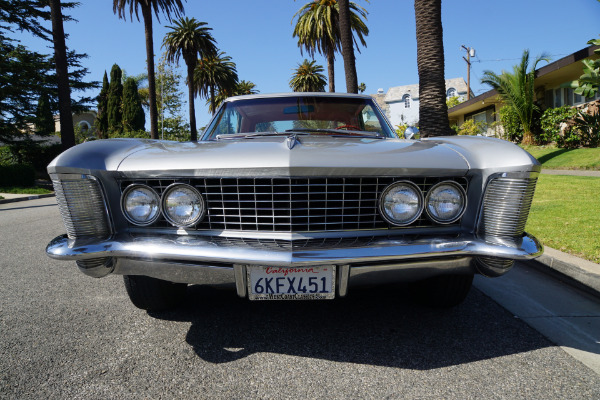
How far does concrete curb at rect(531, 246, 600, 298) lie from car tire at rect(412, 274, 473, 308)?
3.67ft

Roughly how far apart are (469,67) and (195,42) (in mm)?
21601

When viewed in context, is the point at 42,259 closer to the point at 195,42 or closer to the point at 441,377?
the point at 441,377

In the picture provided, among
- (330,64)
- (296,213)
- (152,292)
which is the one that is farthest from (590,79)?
(330,64)

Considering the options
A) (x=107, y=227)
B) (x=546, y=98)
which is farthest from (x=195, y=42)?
(x=107, y=227)

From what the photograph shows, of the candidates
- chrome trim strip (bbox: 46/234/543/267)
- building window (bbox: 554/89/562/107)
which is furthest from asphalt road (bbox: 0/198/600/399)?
building window (bbox: 554/89/562/107)

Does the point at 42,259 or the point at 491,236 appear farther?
the point at 42,259

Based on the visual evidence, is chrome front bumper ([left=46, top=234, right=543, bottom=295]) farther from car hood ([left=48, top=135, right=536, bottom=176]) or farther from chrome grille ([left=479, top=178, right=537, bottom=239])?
car hood ([left=48, top=135, right=536, bottom=176])

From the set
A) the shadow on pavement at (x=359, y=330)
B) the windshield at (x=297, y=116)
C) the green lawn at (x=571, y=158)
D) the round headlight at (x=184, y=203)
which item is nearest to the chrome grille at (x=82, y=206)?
the round headlight at (x=184, y=203)

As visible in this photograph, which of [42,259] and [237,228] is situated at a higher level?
[237,228]

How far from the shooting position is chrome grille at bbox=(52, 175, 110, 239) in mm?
2053

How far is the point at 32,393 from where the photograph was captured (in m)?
1.78

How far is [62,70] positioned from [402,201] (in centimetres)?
1621

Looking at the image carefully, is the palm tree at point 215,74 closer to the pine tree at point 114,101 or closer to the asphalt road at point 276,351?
the pine tree at point 114,101

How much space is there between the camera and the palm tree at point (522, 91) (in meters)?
15.3
